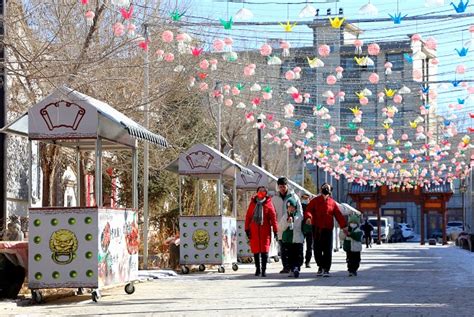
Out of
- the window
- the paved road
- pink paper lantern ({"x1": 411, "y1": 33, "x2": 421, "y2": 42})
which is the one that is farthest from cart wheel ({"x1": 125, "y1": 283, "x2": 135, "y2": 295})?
the window

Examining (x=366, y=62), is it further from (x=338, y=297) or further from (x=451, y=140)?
(x=451, y=140)

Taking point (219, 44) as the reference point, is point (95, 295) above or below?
below

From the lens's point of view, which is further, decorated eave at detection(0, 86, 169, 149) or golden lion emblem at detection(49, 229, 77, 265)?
decorated eave at detection(0, 86, 169, 149)

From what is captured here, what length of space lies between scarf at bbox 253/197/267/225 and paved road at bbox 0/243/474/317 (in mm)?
1168

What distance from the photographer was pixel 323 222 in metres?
21.7

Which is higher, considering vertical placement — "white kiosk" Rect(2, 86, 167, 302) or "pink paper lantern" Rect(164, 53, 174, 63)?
"pink paper lantern" Rect(164, 53, 174, 63)

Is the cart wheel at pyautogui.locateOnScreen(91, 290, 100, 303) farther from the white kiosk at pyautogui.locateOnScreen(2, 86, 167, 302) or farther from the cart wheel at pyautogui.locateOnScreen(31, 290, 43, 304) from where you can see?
the cart wheel at pyautogui.locateOnScreen(31, 290, 43, 304)

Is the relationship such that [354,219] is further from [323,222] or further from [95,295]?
[95,295]

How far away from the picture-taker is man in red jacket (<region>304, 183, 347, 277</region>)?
71.3 ft

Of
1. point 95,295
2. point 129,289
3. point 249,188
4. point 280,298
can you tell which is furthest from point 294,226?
point 249,188

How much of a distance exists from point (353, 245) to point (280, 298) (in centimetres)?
754

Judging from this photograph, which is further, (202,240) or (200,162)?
(200,162)

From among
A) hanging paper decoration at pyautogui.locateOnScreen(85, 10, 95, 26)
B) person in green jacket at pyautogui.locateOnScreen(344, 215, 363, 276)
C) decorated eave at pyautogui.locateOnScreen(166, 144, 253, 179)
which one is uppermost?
hanging paper decoration at pyautogui.locateOnScreen(85, 10, 95, 26)

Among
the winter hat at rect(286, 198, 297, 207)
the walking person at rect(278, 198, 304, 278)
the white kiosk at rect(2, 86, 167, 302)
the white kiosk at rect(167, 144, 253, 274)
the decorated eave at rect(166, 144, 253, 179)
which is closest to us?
the white kiosk at rect(2, 86, 167, 302)
